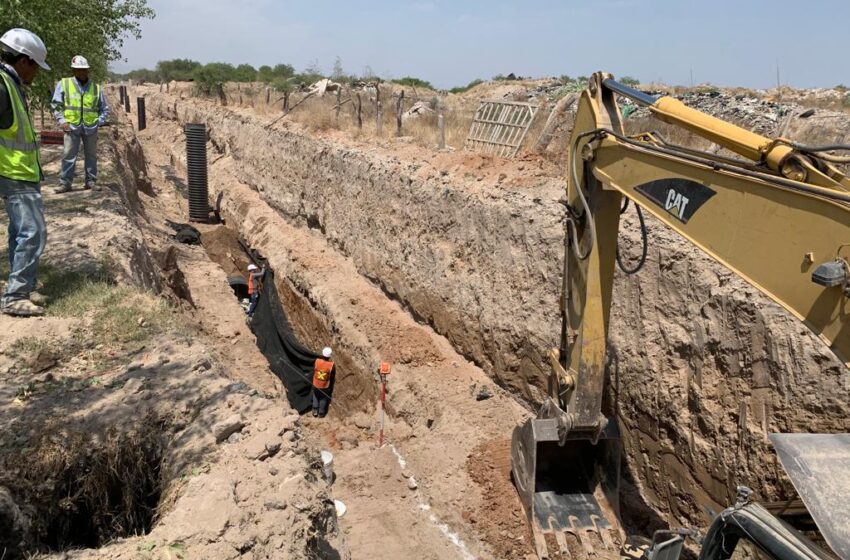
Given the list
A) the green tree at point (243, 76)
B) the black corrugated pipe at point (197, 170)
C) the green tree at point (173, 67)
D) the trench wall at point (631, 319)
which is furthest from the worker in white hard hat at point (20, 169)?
the green tree at point (173, 67)

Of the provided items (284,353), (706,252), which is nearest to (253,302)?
(284,353)

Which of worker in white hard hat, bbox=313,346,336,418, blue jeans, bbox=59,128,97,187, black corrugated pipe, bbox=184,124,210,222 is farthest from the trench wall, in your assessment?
black corrugated pipe, bbox=184,124,210,222

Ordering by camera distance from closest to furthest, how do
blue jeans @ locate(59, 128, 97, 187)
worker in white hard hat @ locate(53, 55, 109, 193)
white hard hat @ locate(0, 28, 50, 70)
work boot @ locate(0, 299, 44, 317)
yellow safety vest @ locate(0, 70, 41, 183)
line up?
white hard hat @ locate(0, 28, 50, 70) → yellow safety vest @ locate(0, 70, 41, 183) → work boot @ locate(0, 299, 44, 317) → worker in white hard hat @ locate(53, 55, 109, 193) → blue jeans @ locate(59, 128, 97, 187)

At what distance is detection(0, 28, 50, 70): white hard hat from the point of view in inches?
192

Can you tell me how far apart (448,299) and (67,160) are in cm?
615

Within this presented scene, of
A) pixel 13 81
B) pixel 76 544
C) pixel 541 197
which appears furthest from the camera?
pixel 541 197

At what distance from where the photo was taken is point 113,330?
543 centimetres

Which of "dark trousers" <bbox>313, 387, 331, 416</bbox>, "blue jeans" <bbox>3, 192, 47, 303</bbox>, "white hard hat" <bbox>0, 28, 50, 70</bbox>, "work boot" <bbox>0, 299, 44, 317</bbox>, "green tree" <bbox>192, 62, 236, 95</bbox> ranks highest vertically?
"green tree" <bbox>192, 62, 236, 95</bbox>

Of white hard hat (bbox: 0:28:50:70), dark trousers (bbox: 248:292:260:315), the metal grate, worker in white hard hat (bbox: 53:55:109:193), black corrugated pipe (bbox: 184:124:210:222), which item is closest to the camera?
white hard hat (bbox: 0:28:50:70)

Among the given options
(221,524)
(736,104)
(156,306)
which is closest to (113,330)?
(156,306)

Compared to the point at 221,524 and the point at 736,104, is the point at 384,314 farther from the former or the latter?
the point at 736,104

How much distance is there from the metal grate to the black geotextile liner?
4.97 m

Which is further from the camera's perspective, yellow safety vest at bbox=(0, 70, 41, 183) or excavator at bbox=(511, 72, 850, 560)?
yellow safety vest at bbox=(0, 70, 41, 183)

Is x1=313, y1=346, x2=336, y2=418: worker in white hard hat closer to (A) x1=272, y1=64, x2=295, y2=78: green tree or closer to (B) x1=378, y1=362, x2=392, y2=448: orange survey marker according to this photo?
(B) x1=378, y1=362, x2=392, y2=448: orange survey marker
